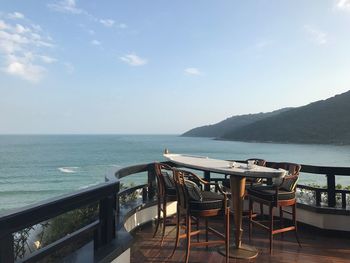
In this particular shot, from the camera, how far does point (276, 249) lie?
150 inches

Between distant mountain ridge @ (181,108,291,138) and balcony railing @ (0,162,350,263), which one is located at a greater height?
distant mountain ridge @ (181,108,291,138)

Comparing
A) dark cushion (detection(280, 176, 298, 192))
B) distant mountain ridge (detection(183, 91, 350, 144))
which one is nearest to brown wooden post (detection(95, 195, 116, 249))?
dark cushion (detection(280, 176, 298, 192))

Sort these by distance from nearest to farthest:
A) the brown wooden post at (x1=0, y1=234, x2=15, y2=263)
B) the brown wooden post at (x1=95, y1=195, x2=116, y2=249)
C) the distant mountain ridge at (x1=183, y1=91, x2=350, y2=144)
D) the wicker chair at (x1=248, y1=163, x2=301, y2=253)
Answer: the brown wooden post at (x1=0, y1=234, x2=15, y2=263) < the brown wooden post at (x1=95, y1=195, x2=116, y2=249) < the wicker chair at (x1=248, y1=163, x2=301, y2=253) < the distant mountain ridge at (x1=183, y1=91, x2=350, y2=144)

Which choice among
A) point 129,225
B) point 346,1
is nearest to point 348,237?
point 129,225

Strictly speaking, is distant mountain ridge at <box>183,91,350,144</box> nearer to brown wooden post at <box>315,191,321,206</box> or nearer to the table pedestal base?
brown wooden post at <box>315,191,321,206</box>

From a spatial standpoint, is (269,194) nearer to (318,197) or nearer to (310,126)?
(318,197)

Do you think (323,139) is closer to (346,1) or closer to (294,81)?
(294,81)

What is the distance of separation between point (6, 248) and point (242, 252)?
2704 mm

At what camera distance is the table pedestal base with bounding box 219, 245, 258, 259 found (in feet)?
11.5

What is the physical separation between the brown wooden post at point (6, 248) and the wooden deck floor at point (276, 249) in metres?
2.07

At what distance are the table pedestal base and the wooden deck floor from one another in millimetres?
59

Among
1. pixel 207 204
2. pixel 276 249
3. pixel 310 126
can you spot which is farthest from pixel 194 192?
pixel 310 126

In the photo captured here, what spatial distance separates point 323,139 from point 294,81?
194ft

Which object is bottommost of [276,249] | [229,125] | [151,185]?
[276,249]
